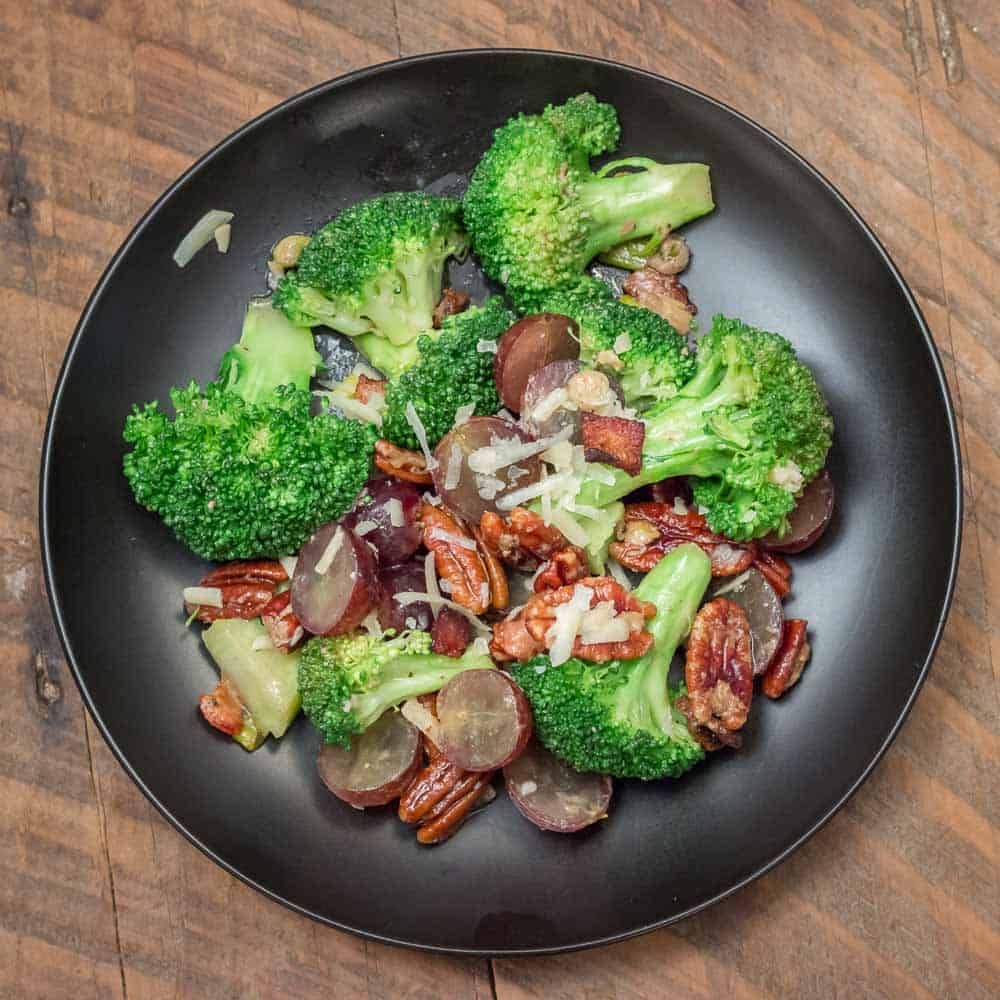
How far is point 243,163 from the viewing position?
3.11 m

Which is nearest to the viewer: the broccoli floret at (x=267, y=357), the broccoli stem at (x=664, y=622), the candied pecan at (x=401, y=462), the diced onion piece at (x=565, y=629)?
the diced onion piece at (x=565, y=629)

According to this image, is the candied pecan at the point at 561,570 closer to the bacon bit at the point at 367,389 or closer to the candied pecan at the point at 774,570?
the candied pecan at the point at 774,570

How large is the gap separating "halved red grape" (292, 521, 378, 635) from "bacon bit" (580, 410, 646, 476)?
67 cm

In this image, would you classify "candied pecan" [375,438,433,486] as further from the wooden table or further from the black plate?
the wooden table

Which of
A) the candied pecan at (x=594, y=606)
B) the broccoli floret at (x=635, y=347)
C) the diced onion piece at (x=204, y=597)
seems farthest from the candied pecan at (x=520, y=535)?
the diced onion piece at (x=204, y=597)

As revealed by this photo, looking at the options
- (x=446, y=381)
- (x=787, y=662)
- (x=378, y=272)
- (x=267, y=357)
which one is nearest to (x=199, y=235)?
(x=267, y=357)

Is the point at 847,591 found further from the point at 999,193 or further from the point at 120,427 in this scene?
the point at 120,427

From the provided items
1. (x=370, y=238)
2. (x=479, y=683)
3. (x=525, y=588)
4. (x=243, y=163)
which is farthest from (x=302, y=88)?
(x=479, y=683)

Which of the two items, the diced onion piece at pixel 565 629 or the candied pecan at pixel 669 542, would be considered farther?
the candied pecan at pixel 669 542

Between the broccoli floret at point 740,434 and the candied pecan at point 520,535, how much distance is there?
129 millimetres

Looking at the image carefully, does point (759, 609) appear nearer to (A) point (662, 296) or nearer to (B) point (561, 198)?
(A) point (662, 296)

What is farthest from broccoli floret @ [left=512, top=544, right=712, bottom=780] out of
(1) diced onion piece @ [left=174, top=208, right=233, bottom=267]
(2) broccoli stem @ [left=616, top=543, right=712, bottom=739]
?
(1) diced onion piece @ [left=174, top=208, right=233, bottom=267]

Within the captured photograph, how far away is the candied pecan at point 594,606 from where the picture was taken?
9.10 ft

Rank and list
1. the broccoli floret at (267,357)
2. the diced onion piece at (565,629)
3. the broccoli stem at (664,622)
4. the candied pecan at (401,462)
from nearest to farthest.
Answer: the diced onion piece at (565,629) < the broccoli stem at (664,622) < the candied pecan at (401,462) < the broccoli floret at (267,357)
